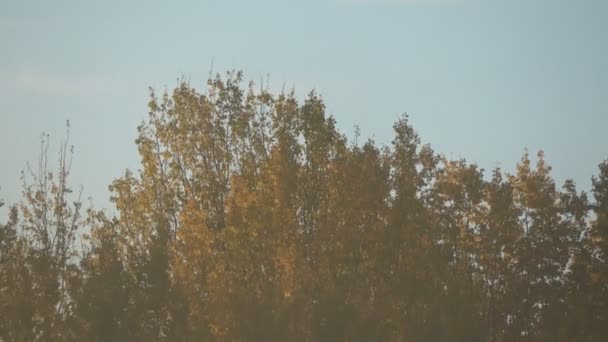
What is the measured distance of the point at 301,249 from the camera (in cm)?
3475

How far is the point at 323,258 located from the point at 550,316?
14642 millimetres

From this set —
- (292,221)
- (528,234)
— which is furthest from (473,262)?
(292,221)

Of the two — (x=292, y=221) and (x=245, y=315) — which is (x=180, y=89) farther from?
(x=245, y=315)

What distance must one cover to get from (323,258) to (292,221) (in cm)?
187

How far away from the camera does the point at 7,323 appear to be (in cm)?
3712

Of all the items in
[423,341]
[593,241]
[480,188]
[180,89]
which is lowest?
[423,341]

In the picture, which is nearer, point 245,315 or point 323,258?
point 245,315

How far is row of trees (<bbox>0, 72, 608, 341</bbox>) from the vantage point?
3391 centimetres

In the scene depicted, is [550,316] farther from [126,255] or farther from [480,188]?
[126,255]

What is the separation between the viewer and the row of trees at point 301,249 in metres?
33.9

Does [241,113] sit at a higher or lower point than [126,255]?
higher

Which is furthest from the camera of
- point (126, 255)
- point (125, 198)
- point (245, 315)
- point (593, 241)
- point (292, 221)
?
point (593, 241)

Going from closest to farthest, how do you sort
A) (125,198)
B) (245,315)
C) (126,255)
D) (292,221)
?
(245,315) < (292,221) < (126,255) < (125,198)

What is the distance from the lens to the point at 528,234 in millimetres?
48750
